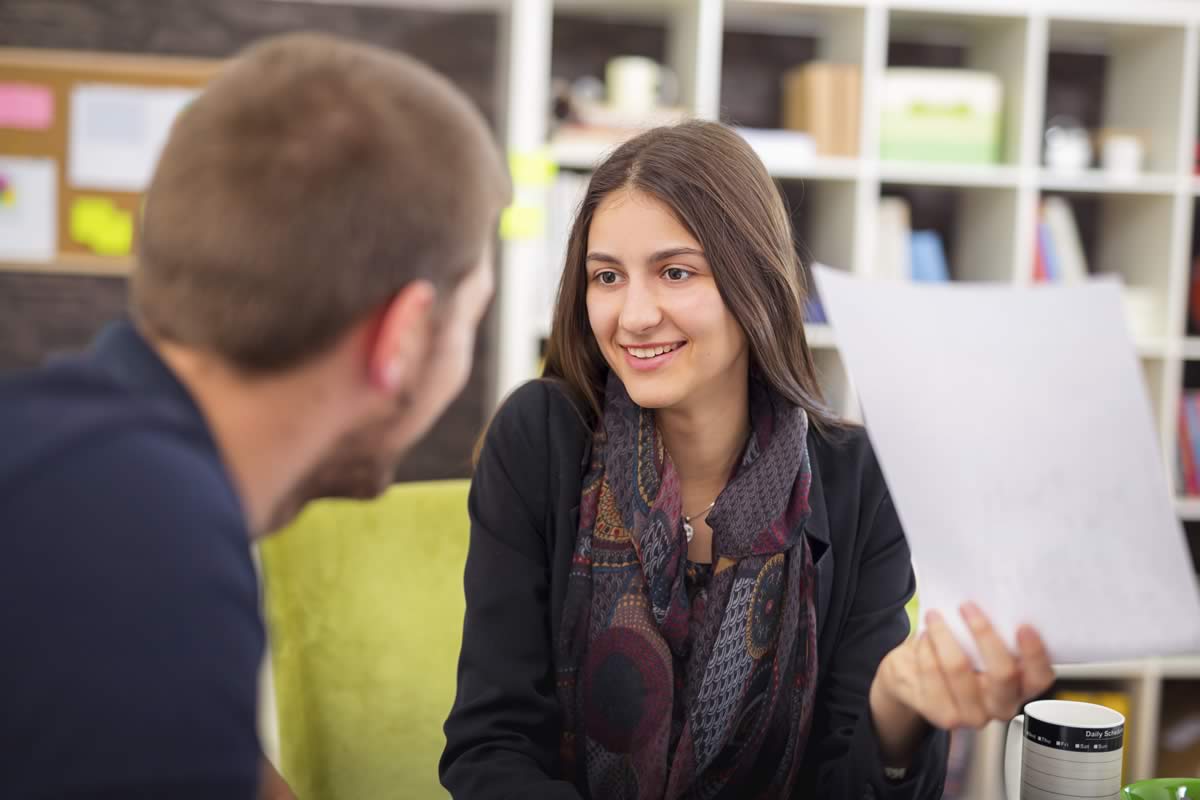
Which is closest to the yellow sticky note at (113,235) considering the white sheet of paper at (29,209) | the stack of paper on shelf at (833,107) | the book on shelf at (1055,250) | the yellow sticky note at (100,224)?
the yellow sticky note at (100,224)

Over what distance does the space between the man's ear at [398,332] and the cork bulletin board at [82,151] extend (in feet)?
8.65

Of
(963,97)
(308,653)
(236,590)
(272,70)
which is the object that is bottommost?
(308,653)

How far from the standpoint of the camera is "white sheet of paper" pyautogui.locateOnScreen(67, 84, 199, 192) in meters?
3.06

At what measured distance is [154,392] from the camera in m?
0.64

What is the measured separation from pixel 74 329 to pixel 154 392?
9.01ft

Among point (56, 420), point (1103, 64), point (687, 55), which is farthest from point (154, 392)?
point (1103, 64)

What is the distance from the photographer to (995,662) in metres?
0.83

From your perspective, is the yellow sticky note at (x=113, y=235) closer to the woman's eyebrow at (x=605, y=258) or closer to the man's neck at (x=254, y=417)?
the woman's eyebrow at (x=605, y=258)

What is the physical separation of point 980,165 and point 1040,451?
2375 mm

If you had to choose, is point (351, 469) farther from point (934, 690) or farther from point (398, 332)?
point (934, 690)

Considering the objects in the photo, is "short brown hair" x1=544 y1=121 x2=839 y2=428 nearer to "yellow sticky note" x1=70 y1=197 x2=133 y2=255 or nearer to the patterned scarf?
the patterned scarf

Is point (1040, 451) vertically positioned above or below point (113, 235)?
below

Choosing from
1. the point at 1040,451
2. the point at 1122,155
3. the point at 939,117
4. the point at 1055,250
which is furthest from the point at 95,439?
the point at 1122,155

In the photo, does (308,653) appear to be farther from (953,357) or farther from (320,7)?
(320,7)
